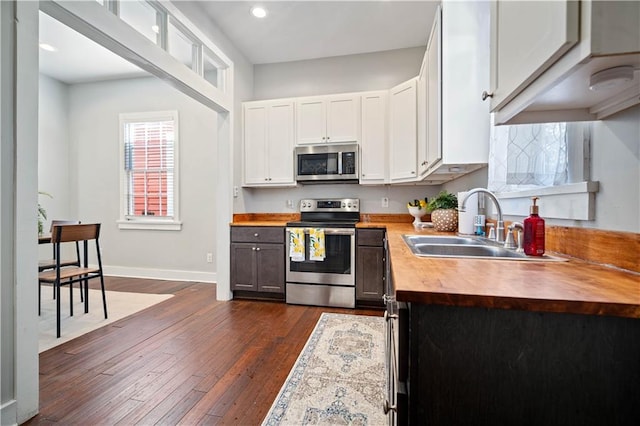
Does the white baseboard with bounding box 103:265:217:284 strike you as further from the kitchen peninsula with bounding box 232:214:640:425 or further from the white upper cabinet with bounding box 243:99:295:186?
the kitchen peninsula with bounding box 232:214:640:425

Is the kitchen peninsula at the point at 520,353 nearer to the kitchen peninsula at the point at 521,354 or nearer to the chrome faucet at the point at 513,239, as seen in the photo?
the kitchen peninsula at the point at 521,354

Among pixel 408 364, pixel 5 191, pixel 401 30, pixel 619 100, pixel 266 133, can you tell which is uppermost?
pixel 401 30

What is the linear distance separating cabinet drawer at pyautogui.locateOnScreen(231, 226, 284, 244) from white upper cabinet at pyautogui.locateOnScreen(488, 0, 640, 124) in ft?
8.37

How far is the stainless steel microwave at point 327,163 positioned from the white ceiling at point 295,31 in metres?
1.23

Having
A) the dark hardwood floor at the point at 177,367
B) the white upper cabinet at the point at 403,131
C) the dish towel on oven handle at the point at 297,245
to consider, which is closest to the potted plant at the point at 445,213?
the white upper cabinet at the point at 403,131

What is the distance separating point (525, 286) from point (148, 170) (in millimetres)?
4874

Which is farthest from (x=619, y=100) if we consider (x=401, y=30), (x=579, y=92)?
(x=401, y=30)

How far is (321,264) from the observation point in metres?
3.19

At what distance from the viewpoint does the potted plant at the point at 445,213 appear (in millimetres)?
2459

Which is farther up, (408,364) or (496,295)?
(496,295)

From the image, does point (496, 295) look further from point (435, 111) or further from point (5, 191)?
point (5, 191)

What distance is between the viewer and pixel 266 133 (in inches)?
145

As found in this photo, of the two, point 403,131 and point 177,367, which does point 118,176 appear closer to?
point 177,367

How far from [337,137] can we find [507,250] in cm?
244
